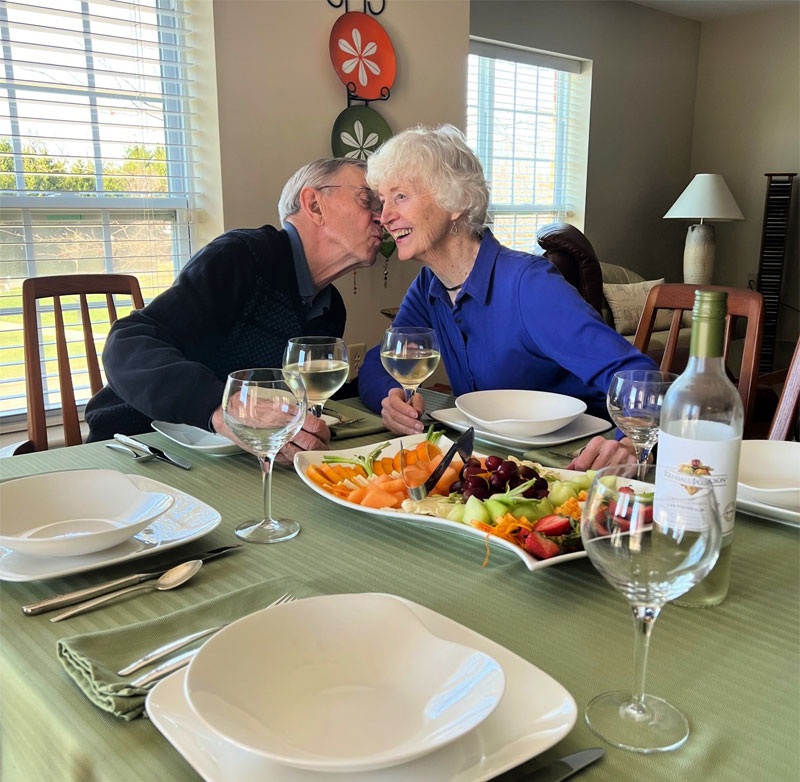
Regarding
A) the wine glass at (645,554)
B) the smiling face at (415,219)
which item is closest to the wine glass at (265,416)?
the wine glass at (645,554)

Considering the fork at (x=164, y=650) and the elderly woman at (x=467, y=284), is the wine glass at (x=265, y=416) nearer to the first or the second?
the fork at (x=164, y=650)

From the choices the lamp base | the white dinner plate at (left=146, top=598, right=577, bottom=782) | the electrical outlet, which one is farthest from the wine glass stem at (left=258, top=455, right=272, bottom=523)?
the lamp base

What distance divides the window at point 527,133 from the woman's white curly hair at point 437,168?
3.08 metres

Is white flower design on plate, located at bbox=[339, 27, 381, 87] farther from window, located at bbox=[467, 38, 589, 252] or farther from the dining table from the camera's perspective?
the dining table

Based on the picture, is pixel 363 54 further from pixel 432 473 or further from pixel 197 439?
pixel 432 473

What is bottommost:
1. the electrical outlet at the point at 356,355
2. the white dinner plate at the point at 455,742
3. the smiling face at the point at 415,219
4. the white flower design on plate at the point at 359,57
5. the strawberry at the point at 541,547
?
the electrical outlet at the point at 356,355

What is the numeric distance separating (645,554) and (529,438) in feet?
2.56

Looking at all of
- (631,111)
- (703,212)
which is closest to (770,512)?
(703,212)

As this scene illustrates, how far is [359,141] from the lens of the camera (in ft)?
10.9

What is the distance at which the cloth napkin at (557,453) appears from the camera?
1222mm

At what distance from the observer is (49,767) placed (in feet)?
2.00

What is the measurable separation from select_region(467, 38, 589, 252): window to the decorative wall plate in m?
1.64

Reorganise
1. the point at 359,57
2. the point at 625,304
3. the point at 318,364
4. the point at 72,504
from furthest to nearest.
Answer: the point at 625,304 → the point at 359,57 → the point at 318,364 → the point at 72,504

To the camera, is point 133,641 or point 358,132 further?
point 358,132
